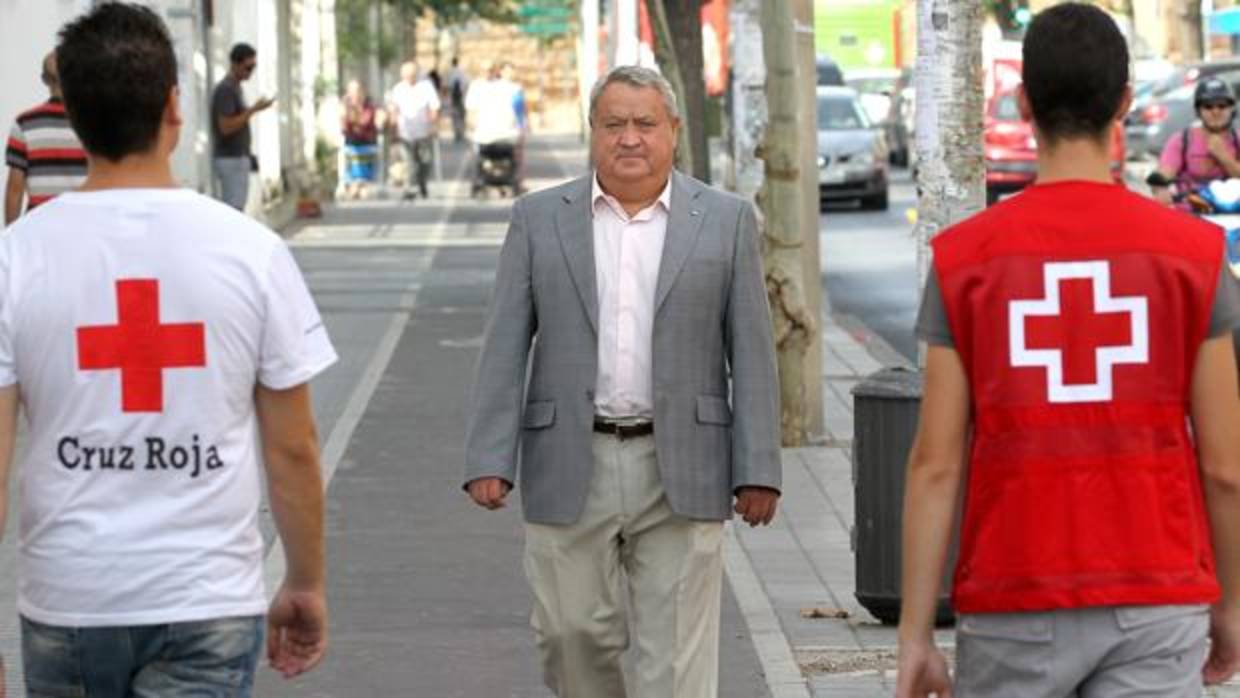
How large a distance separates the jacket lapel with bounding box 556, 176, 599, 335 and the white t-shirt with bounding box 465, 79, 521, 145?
1280 inches

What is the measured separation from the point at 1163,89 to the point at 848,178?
36.9 ft

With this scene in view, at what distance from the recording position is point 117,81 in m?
4.81

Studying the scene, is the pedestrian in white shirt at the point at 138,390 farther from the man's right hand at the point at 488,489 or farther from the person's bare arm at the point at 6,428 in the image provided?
the man's right hand at the point at 488,489

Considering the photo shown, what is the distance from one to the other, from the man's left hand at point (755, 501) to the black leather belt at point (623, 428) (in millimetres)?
244

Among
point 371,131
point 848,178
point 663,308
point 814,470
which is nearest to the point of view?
point 663,308

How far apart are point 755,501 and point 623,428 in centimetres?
33

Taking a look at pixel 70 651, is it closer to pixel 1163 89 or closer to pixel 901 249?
pixel 901 249

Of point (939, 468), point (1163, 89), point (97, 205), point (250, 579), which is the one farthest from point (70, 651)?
point (1163, 89)

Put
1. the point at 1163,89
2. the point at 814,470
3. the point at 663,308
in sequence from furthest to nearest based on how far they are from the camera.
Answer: the point at 1163,89, the point at 814,470, the point at 663,308

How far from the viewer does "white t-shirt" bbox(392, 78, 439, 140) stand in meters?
41.4

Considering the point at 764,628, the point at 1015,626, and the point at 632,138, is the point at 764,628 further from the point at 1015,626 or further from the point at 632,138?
the point at 1015,626

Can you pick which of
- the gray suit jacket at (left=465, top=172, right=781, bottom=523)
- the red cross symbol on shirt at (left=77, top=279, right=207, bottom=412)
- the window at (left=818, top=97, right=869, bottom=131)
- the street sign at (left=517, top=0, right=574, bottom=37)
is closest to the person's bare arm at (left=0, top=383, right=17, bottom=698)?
the red cross symbol on shirt at (left=77, top=279, right=207, bottom=412)

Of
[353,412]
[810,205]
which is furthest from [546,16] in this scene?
[810,205]

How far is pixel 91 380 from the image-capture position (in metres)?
4.81
